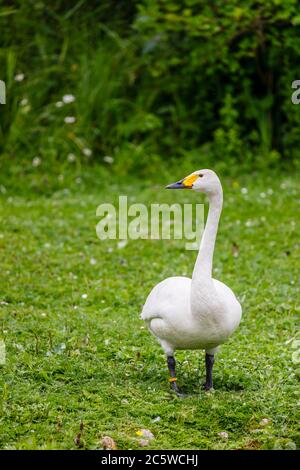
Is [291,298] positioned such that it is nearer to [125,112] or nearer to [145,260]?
[145,260]

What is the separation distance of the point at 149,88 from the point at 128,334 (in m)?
5.95

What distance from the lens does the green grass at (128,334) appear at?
4.29 meters

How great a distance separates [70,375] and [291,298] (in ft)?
7.22

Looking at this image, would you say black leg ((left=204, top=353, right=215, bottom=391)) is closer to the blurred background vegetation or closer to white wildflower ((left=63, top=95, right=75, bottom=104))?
the blurred background vegetation

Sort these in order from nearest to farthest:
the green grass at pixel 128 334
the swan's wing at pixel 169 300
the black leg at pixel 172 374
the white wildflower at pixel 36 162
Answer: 1. the green grass at pixel 128 334
2. the swan's wing at pixel 169 300
3. the black leg at pixel 172 374
4. the white wildflower at pixel 36 162

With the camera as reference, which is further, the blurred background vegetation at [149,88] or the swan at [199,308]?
the blurred background vegetation at [149,88]

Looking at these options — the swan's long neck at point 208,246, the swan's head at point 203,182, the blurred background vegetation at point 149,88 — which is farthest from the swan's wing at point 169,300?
the blurred background vegetation at point 149,88

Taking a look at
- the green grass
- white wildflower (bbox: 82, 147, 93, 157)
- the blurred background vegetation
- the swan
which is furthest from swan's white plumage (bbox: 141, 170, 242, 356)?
white wildflower (bbox: 82, 147, 93, 157)

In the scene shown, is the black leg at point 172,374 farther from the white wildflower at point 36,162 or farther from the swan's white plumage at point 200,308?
the white wildflower at point 36,162

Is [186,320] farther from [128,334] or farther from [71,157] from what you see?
[71,157]

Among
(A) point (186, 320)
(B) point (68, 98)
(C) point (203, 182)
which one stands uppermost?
(B) point (68, 98)

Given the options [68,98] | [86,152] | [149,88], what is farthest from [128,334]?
[149,88]

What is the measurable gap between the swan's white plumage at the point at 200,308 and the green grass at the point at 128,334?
0.32 m

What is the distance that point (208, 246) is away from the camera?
15.3 feet
